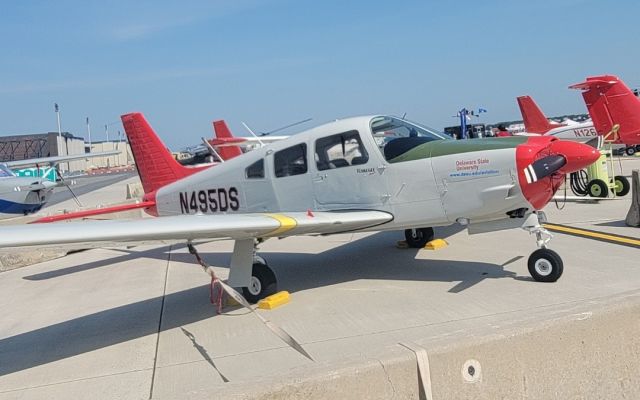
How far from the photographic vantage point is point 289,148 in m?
6.81

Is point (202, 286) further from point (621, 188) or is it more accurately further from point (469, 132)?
point (469, 132)

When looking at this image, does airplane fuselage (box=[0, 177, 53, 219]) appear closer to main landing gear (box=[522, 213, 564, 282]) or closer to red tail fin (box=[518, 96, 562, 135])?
main landing gear (box=[522, 213, 564, 282])

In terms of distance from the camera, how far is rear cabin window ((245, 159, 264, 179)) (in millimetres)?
7027

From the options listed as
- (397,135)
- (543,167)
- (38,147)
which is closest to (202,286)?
(397,135)

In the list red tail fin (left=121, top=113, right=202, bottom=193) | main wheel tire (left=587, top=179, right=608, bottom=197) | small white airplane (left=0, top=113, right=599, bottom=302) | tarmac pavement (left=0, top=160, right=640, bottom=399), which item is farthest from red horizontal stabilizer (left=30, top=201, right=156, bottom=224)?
main wheel tire (left=587, top=179, right=608, bottom=197)

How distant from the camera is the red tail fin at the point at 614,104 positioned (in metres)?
14.7

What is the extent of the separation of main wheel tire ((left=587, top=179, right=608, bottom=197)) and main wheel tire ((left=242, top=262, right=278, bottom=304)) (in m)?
9.88

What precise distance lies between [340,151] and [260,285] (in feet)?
6.13

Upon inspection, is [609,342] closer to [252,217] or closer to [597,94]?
[252,217]

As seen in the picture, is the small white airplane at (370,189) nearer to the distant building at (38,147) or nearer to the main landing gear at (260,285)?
the main landing gear at (260,285)

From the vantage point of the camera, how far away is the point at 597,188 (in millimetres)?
12781

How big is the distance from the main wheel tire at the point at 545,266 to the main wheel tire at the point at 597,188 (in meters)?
8.04

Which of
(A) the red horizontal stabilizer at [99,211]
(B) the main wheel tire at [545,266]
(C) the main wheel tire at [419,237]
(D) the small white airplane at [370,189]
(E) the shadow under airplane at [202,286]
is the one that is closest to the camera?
(E) the shadow under airplane at [202,286]

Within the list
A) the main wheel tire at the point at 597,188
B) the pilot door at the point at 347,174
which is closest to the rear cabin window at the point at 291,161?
the pilot door at the point at 347,174
